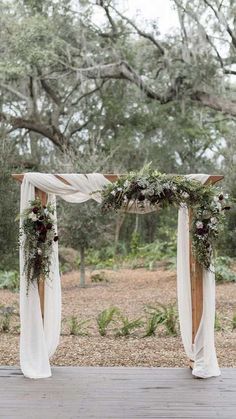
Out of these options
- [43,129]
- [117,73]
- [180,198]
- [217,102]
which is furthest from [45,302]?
[43,129]

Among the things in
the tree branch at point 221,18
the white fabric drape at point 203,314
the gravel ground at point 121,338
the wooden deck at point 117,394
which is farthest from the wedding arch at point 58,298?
the tree branch at point 221,18

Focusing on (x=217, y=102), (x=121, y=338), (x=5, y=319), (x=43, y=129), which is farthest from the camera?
(x=43, y=129)

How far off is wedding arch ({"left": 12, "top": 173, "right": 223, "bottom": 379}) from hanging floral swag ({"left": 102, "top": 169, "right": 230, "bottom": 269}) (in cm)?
16

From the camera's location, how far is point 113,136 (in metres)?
21.3

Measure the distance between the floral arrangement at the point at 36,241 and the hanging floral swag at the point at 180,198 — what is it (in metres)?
0.67

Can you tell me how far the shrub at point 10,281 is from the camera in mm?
14289

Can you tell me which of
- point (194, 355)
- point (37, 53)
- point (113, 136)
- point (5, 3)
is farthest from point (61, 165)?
point (194, 355)

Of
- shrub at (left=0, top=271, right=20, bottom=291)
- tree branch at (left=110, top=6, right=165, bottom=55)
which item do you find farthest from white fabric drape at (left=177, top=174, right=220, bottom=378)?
tree branch at (left=110, top=6, right=165, bottom=55)

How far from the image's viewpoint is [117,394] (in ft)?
18.6

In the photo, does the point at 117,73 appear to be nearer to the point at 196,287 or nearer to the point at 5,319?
the point at 5,319

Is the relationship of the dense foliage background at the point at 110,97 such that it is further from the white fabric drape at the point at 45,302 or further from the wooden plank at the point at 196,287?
the wooden plank at the point at 196,287

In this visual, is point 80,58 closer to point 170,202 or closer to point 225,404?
point 170,202

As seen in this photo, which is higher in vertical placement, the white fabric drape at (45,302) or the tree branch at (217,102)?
the tree branch at (217,102)

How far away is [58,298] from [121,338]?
1798 mm
